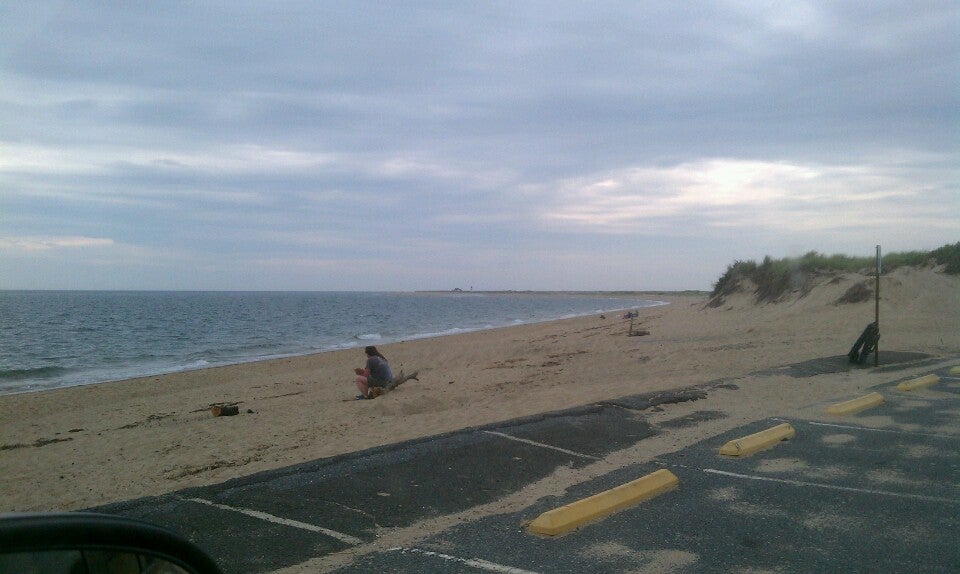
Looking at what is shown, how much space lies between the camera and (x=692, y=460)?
26.3 feet

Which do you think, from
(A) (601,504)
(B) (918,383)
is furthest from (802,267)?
(A) (601,504)

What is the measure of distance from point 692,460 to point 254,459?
5.51 meters

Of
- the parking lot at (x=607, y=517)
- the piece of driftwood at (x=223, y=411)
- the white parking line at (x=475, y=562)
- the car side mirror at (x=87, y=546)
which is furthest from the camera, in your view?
the piece of driftwood at (x=223, y=411)

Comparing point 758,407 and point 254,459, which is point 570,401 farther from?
point 254,459

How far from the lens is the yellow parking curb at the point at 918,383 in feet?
41.4

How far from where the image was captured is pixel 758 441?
8602mm

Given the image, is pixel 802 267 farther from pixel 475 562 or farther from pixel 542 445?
pixel 475 562

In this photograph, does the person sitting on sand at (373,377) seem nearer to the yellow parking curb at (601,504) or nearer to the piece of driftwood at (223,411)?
the piece of driftwood at (223,411)

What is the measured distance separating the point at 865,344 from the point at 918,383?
9.21 ft

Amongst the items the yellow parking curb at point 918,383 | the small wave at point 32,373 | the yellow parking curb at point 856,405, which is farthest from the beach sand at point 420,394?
the small wave at point 32,373

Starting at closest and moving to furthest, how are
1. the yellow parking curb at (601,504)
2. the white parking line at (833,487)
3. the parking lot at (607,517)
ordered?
the parking lot at (607,517)
the yellow parking curb at (601,504)
the white parking line at (833,487)

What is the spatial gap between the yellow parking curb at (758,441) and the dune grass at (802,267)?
2252 cm

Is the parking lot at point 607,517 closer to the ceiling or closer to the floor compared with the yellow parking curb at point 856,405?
closer to the floor

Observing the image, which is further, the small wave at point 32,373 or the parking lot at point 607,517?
the small wave at point 32,373
